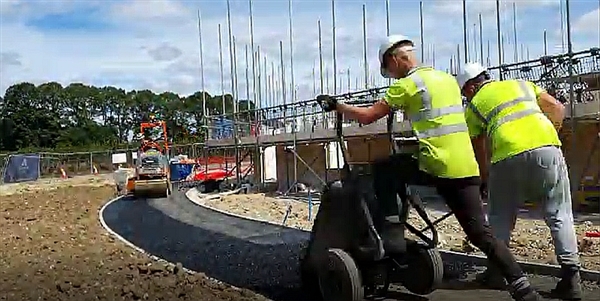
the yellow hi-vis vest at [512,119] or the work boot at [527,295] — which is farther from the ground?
the yellow hi-vis vest at [512,119]

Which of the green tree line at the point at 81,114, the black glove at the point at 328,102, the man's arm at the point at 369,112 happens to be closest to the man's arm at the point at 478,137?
the man's arm at the point at 369,112

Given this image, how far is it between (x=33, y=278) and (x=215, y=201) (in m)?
14.6

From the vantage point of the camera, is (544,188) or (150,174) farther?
(150,174)

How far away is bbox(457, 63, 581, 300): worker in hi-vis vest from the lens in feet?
19.1

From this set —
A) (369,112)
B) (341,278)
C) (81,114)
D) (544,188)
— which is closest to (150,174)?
(341,278)

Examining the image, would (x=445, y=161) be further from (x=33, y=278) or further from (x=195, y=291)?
(x=33, y=278)

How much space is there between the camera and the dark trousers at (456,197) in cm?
527

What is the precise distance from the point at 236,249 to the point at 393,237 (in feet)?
16.9

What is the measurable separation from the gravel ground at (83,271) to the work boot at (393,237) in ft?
4.78

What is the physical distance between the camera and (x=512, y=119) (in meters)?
5.93

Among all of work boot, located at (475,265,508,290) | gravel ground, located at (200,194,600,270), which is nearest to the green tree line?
gravel ground, located at (200,194,600,270)

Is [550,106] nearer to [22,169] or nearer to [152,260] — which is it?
[152,260]

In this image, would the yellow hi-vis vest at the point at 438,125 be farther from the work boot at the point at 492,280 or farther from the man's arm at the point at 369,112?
the work boot at the point at 492,280

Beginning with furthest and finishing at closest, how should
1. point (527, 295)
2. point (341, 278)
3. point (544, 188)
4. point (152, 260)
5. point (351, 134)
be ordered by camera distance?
point (351, 134)
point (152, 260)
point (544, 188)
point (341, 278)
point (527, 295)
